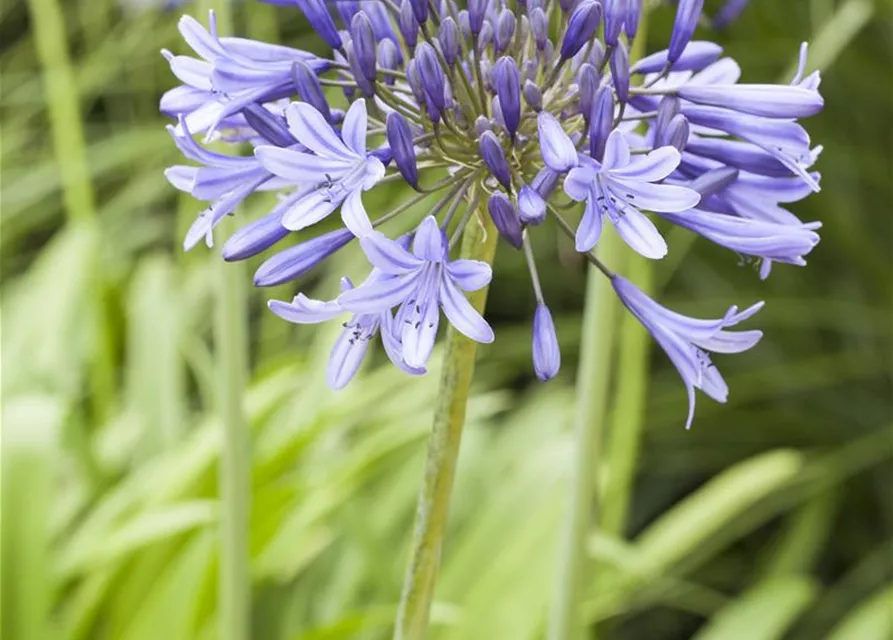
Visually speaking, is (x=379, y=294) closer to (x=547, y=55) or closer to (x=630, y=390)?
(x=547, y=55)

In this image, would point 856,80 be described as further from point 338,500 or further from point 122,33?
point 122,33

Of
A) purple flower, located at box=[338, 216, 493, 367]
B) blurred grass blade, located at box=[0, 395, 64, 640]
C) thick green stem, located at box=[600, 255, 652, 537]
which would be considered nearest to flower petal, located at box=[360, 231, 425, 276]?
purple flower, located at box=[338, 216, 493, 367]

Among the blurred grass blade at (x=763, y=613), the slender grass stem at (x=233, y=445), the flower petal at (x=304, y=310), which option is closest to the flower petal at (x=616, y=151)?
the flower petal at (x=304, y=310)

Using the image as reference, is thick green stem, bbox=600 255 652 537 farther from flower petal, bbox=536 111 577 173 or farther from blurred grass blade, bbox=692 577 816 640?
flower petal, bbox=536 111 577 173

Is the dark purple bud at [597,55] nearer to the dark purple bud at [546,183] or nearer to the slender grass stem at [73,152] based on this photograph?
the dark purple bud at [546,183]

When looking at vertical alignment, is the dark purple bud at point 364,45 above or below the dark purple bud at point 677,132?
above

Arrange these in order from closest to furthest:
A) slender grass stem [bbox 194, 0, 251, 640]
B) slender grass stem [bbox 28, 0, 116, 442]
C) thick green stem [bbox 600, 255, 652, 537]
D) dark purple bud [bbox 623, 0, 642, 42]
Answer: dark purple bud [bbox 623, 0, 642, 42] < slender grass stem [bbox 194, 0, 251, 640] < thick green stem [bbox 600, 255, 652, 537] < slender grass stem [bbox 28, 0, 116, 442]

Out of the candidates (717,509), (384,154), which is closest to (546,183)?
(384,154)
